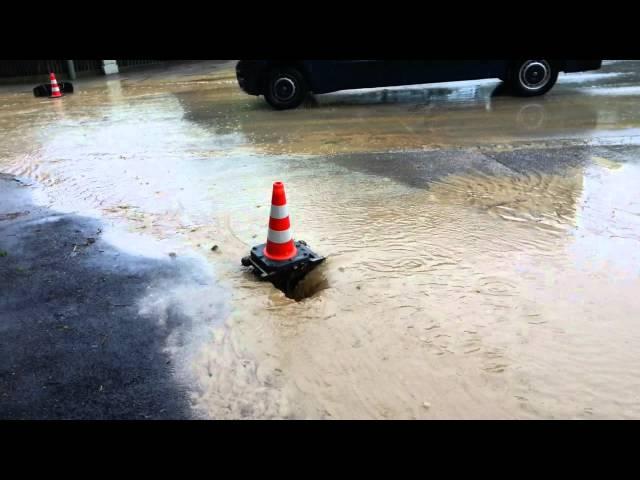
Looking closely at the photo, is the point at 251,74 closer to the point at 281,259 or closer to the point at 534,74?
the point at 534,74

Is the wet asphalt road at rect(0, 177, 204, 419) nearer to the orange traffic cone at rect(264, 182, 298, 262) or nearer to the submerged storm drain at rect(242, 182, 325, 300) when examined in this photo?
the submerged storm drain at rect(242, 182, 325, 300)

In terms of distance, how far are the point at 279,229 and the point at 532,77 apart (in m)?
7.57

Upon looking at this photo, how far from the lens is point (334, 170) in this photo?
6379 millimetres

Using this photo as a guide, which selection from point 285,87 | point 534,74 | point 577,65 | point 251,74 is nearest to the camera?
point 577,65

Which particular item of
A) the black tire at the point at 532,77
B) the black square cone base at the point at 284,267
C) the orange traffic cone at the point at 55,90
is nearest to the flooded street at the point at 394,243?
the black square cone base at the point at 284,267

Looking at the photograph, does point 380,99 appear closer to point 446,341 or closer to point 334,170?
point 334,170

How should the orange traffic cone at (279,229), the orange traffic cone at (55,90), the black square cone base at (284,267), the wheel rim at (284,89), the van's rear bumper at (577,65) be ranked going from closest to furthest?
the black square cone base at (284,267) < the orange traffic cone at (279,229) < the van's rear bumper at (577,65) < the wheel rim at (284,89) < the orange traffic cone at (55,90)

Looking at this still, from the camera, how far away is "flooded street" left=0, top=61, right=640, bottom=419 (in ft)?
9.34

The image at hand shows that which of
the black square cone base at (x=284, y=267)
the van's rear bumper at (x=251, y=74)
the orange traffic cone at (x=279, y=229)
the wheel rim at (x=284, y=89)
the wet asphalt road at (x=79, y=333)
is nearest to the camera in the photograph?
the wet asphalt road at (x=79, y=333)

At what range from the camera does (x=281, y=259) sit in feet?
13.1

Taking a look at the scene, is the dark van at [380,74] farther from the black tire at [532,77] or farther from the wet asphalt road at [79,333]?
the wet asphalt road at [79,333]

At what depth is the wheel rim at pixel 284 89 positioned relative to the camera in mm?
9719

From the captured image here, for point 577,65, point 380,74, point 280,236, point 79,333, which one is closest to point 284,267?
point 280,236

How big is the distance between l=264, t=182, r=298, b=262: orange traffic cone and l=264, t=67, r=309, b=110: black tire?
6252 millimetres
